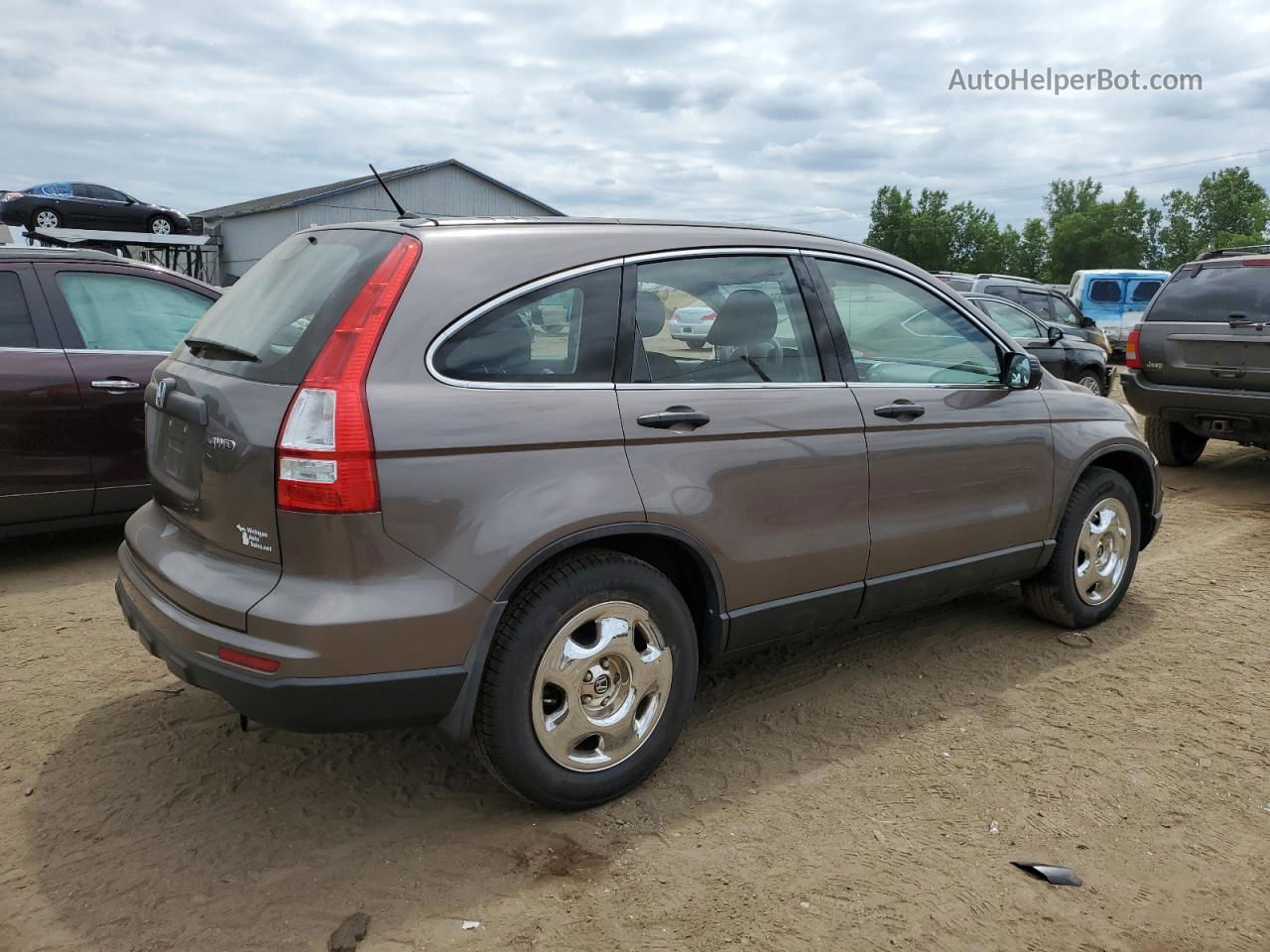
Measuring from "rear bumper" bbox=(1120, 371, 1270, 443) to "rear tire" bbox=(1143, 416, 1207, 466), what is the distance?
0.53 metres

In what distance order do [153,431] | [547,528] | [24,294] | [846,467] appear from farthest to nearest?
1. [24,294]
2. [846,467]
3. [153,431]
4. [547,528]

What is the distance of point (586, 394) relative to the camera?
2.97 metres

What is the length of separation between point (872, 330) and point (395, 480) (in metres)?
2.06

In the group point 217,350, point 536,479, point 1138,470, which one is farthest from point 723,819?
point 1138,470

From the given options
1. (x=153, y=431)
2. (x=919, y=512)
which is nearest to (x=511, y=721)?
(x=153, y=431)

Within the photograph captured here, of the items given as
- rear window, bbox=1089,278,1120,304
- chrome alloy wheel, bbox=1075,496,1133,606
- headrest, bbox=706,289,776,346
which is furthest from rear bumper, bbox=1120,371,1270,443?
rear window, bbox=1089,278,1120,304

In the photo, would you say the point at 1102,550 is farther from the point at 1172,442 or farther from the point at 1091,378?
the point at 1091,378

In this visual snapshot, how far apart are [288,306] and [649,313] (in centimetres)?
109

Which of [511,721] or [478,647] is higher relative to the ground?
[478,647]

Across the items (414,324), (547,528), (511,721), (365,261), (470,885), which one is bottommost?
(470,885)

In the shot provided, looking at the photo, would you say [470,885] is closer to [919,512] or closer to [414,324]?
[414,324]

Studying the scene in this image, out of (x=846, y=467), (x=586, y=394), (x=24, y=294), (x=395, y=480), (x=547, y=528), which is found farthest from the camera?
(x=24, y=294)

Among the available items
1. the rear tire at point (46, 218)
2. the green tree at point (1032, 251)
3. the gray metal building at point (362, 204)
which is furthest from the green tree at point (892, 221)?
the rear tire at point (46, 218)

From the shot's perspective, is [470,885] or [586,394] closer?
[470,885]
